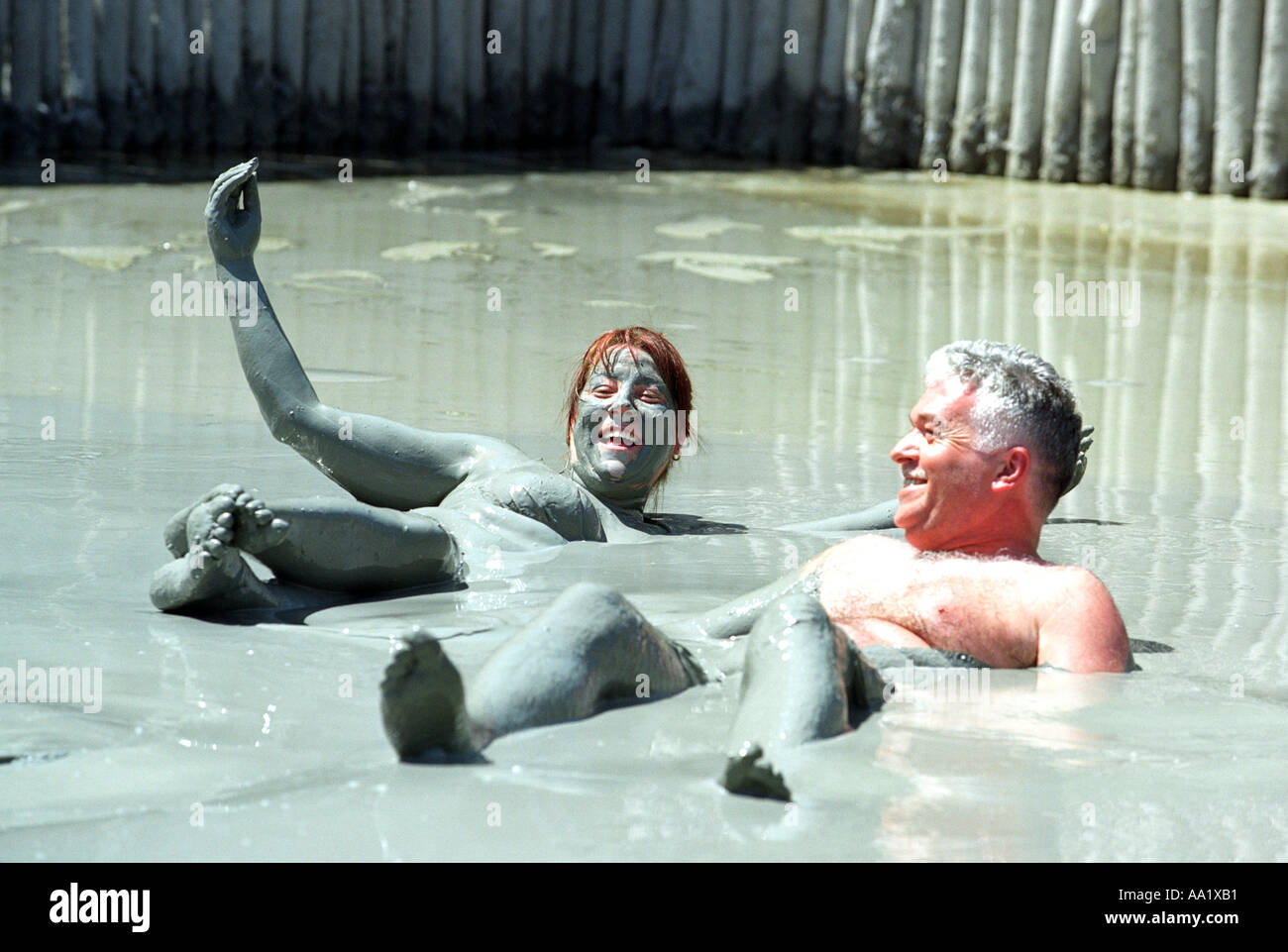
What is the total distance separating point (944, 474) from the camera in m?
3.54

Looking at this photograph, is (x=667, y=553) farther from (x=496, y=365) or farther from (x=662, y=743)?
(x=496, y=365)

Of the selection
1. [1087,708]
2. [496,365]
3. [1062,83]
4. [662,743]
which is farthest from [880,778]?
[1062,83]

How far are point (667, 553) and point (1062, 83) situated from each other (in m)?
7.57

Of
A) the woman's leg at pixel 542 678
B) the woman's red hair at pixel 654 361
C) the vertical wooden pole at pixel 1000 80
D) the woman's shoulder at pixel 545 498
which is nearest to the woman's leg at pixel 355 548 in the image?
the woman's shoulder at pixel 545 498

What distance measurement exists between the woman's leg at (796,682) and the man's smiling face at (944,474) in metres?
0.54

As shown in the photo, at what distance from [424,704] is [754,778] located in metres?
0.49

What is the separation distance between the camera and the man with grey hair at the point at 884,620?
2793 mm

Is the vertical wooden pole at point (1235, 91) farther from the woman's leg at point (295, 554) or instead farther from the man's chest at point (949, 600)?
the man's chest at point (949, 600)

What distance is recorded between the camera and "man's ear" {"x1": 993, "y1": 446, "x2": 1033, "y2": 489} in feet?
11.6

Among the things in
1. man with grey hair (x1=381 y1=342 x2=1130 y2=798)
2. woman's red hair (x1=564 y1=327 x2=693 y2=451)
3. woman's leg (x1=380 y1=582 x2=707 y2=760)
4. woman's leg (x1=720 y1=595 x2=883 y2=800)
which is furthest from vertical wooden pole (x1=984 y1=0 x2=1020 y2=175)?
woman's leg (x1=720 y1=595 x2=883 y2=800)

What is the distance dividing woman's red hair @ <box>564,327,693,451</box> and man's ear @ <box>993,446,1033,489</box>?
119cm

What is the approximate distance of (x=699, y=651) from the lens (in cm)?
354
